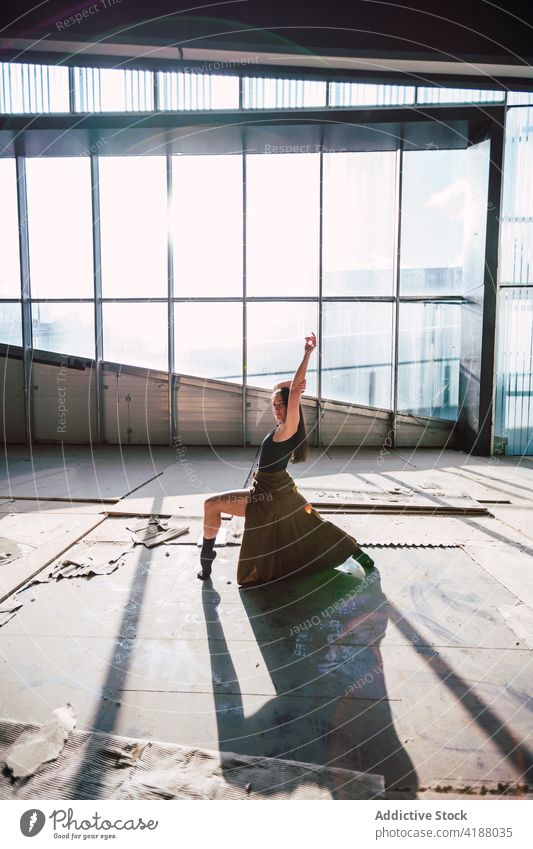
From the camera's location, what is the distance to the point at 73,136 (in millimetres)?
8555

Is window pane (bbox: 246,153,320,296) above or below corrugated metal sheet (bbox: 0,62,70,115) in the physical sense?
below

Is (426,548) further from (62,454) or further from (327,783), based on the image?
(62,454)

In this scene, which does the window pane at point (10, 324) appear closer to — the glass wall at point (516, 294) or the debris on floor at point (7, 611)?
the debris on floor at point (7, 611)

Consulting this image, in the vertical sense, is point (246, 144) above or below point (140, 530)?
above

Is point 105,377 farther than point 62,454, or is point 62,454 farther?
point 105,377

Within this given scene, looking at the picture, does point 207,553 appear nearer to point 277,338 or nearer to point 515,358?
point 277,338

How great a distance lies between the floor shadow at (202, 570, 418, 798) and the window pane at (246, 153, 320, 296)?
25.2ft

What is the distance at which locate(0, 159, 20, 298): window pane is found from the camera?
388 inches

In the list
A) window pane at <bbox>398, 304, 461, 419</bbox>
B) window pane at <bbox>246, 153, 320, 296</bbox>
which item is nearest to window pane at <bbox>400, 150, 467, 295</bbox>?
window pane at <bbox>398, 304, 461, 419</bbox>

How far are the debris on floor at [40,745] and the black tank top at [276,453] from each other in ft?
5.68

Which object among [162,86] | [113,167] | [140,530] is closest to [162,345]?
[113,167]

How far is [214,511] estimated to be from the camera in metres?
3.56

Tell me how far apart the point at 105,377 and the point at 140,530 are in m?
6.55

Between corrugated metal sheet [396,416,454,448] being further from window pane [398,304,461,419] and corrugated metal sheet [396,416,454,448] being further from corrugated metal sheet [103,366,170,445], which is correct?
corrugated metal sheet [103,366,170,445]
